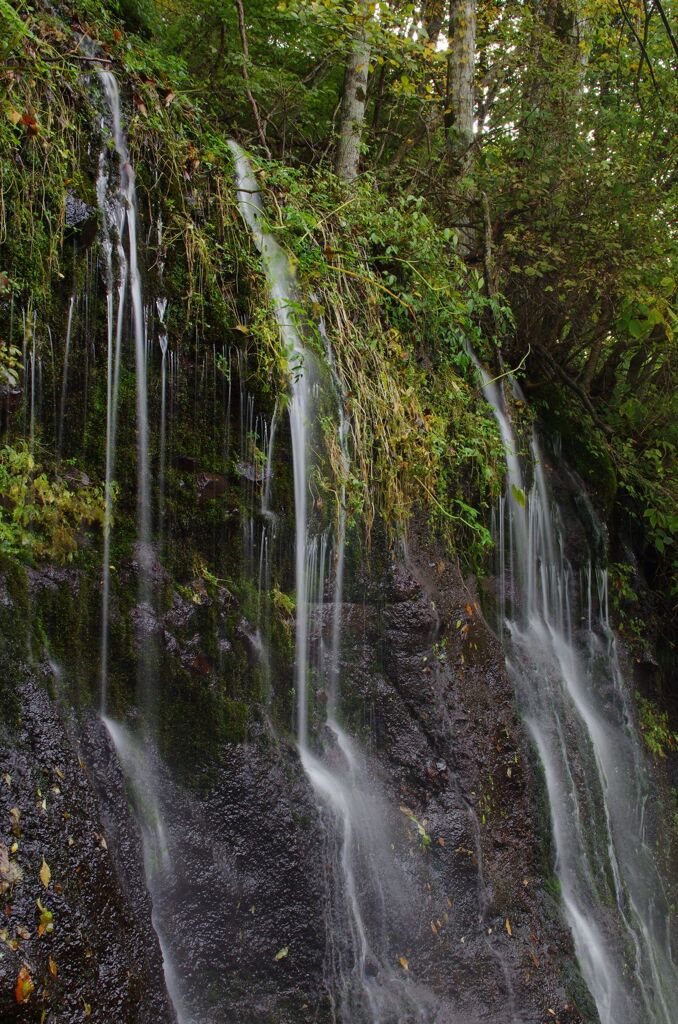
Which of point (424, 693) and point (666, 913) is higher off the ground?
point (424, 693)

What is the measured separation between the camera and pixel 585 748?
6.32 metres

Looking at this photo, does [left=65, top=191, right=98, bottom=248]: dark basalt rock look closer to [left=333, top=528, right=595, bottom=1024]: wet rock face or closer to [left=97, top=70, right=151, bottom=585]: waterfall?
[left=97, top=70, right=151, bottom=585]: waterfall

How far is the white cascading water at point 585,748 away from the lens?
5.54m

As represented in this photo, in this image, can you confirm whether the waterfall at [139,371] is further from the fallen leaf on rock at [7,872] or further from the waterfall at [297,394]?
the fallen leaf on rock at [7,872]

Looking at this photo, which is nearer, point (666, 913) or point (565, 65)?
point (666, 913)

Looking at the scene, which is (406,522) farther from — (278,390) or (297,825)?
(297,825)

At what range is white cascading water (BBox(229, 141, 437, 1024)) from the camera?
423cm

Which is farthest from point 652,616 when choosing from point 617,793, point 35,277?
point 35,277

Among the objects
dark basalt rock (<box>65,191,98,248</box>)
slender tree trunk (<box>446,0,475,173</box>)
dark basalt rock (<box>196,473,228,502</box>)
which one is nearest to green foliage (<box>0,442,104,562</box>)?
dark basalt rock (<box>196,473,228,502</box>)

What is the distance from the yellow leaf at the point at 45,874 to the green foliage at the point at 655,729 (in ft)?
20.1

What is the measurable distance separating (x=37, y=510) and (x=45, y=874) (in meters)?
1.72

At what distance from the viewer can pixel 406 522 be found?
5.62m

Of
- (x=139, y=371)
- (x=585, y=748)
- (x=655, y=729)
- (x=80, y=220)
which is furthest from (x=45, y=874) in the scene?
(x=655, y=729)

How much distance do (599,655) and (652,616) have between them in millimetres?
1158
